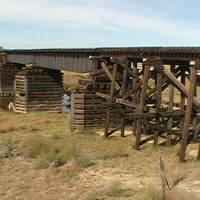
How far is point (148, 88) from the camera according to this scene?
18594mm

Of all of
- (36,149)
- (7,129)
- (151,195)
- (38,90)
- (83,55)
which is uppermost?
(83,55)

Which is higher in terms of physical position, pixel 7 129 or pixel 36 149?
pixel 36 149

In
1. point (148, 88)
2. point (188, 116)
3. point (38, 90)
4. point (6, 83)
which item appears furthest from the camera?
point (6, 83)

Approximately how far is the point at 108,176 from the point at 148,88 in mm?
7335

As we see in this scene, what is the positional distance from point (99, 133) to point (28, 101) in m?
13.4

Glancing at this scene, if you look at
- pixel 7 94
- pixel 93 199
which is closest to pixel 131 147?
pixel 93 199

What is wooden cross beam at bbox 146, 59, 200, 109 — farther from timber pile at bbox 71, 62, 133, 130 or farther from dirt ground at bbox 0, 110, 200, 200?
timber pile at bbox 71, 62, 133, 130

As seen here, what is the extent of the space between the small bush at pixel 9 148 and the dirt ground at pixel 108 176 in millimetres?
294

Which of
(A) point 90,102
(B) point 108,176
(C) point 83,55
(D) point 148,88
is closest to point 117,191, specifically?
(B) point 108,176

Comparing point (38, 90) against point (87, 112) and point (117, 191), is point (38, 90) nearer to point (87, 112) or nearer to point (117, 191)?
point (87, 112)

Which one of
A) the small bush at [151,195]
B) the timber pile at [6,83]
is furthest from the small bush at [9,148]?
the timber pile at [6,83]

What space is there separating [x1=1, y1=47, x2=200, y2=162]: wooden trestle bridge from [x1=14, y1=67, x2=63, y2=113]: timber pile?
7.68 meters

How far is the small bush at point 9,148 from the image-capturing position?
50.4ft

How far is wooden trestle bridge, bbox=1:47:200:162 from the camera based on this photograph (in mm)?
13941
